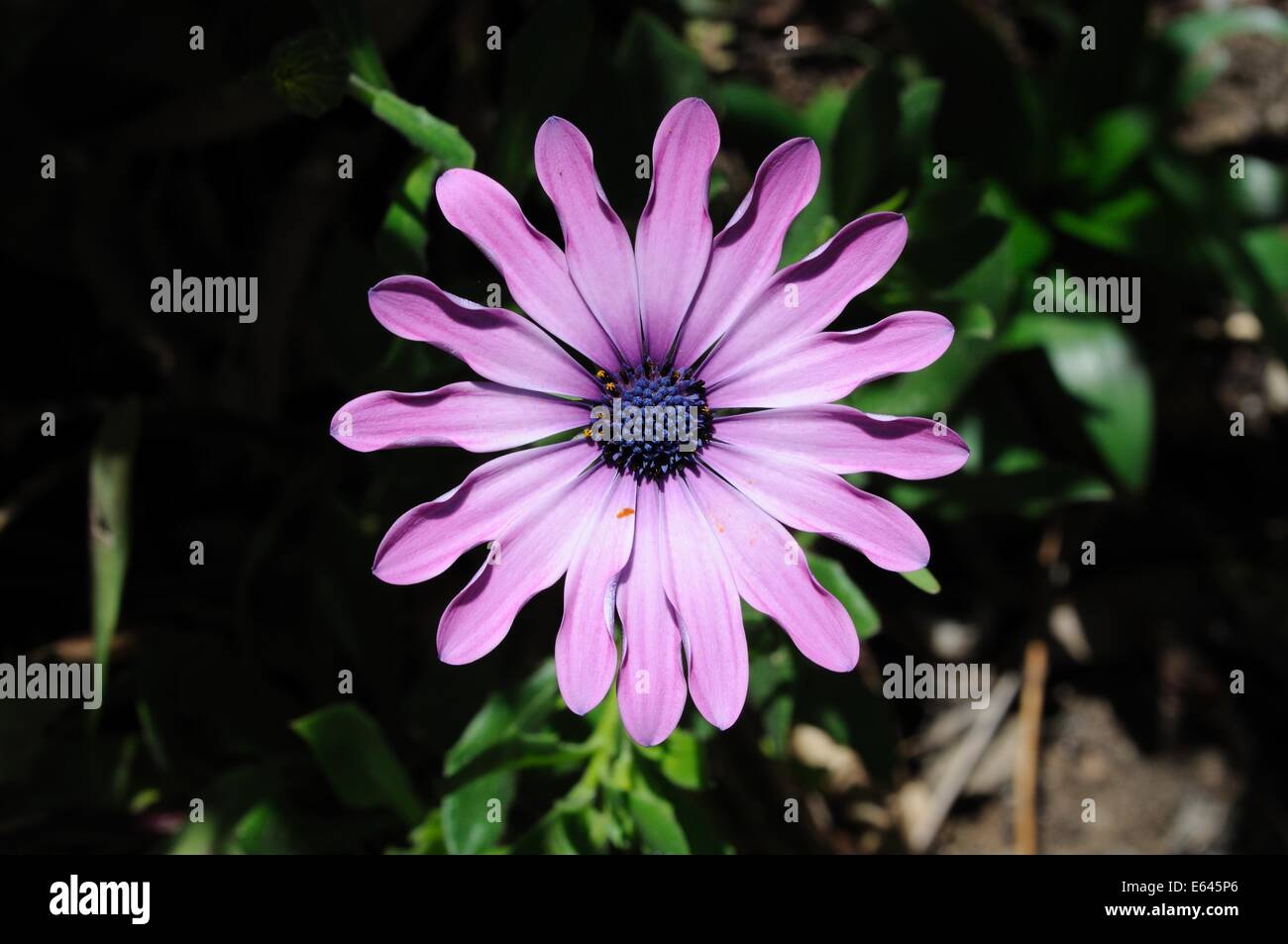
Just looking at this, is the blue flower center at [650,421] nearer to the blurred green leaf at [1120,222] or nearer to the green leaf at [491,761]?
the green leaf at [491,761]

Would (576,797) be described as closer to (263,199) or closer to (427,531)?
(427,531)

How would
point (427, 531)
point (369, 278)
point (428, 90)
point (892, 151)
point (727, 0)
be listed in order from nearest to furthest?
point (427, 531)
point (369, 278)
point (892, 151)
point (428, 90)
point (727, 0)

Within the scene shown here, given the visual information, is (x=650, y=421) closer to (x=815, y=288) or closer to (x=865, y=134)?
(x=815, y=288)

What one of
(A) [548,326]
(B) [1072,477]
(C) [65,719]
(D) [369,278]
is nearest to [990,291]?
(B) [1072,477]

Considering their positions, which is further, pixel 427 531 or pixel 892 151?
pixel 892 151

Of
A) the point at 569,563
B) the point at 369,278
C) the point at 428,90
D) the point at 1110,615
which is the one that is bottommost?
the point at 1110,615

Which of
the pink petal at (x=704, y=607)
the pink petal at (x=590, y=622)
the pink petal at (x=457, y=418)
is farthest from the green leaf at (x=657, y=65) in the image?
the pink petal at (x=590, y=622)
